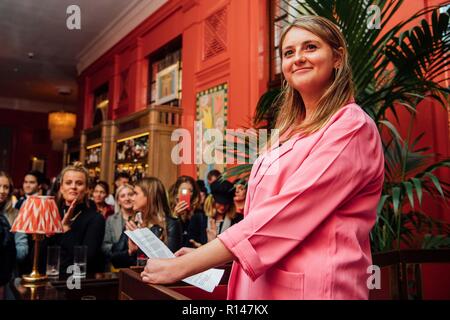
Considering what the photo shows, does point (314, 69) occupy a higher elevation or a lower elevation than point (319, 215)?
higher

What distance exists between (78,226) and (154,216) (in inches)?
20.3

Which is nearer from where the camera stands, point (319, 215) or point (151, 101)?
point (319, 215)

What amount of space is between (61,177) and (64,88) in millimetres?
10615

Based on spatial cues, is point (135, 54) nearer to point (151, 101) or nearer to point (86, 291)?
point (151, 101)

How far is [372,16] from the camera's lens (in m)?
2.12

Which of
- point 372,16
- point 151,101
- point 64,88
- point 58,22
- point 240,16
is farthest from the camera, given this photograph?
point 64,88

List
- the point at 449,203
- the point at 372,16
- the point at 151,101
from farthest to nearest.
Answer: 1. the point at 151,101
2. the point at 449,203
3. the point at 372,16

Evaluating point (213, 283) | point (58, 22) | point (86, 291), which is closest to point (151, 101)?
point (58, 22)

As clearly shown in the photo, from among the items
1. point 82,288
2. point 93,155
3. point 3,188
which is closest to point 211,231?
point 82,288

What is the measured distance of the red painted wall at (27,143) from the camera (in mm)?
12969

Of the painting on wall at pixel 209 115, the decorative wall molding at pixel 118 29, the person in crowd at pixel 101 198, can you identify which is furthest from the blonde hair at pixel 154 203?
the decorative wall molding at pixel 118 29

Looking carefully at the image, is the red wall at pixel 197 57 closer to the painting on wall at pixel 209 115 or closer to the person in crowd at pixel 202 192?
the painting on wall at pixel 209 115

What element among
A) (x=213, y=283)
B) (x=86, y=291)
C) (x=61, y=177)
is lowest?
(x=86, y=291)

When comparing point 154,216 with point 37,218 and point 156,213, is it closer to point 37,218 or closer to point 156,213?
point 156,213
